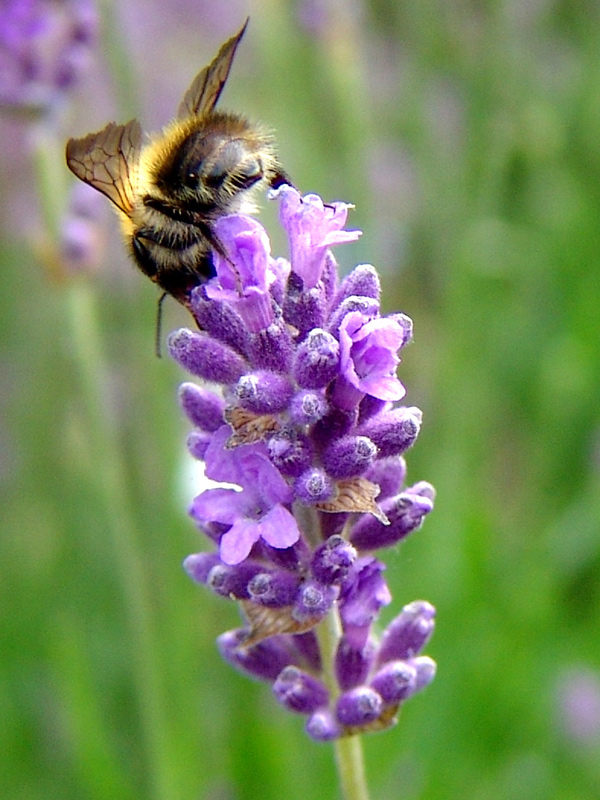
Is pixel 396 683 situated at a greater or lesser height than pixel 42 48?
lesser

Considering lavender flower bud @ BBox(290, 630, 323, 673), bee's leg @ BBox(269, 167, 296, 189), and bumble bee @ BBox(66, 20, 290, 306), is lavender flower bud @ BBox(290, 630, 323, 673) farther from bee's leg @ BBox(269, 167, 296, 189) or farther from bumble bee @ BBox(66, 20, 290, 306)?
bee's leg @ BBox(269, 167, 296, 189)

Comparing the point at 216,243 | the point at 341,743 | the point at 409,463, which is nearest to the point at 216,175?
the point at 216,243

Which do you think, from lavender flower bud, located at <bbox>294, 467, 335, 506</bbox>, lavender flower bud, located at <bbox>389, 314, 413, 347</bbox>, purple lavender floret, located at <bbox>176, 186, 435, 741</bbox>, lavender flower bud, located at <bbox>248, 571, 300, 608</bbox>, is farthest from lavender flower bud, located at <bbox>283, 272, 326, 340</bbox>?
lavender flower bud, located at <bbox>248, 571, 300, 608</bbox>

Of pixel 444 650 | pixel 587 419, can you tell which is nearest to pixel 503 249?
pixel 587 419

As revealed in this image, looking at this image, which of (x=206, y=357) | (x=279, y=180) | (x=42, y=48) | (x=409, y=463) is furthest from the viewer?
(x=409, y=463)

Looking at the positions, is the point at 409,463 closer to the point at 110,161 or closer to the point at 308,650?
the point at 308,650

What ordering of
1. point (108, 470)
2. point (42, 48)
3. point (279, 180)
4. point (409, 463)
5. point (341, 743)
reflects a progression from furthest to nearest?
1. point (409, 463)
2. point (108, 470)
3. point (42, 48)
4. point (279, 180)
5. point (341, 743)

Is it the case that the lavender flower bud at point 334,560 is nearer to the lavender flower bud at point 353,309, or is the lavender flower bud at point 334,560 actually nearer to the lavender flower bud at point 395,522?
the lavender flower bud at point 395,522
